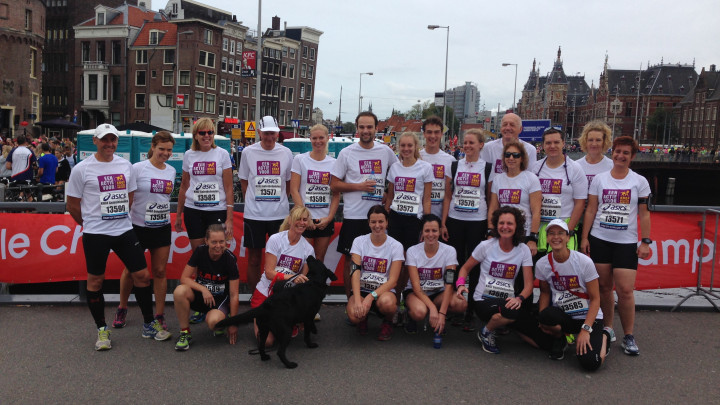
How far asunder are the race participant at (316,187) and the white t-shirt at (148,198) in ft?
4.27

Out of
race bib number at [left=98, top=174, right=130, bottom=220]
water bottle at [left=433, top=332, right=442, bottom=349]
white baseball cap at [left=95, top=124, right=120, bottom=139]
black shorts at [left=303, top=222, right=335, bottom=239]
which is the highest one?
white baseball cap at [left=95, top=124, right=120, bottom=139]

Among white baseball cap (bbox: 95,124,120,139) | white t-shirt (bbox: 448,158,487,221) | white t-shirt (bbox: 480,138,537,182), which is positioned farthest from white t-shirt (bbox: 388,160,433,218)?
white baseball cap (bbox: 95,124,120,139)

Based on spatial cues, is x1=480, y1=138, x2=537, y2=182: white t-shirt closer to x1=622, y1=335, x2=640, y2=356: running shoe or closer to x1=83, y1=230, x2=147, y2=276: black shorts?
x1=622, y1=335, x2=640, y2=356: running shoe

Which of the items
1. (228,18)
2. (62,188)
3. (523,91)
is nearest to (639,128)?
(523,91)

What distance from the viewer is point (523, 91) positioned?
161875mm

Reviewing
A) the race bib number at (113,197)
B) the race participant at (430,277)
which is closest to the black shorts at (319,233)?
A: the race participant at (430,277)

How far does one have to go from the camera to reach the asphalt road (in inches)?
158

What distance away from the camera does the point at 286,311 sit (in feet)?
15.2

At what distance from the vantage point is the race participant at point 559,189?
5348mm

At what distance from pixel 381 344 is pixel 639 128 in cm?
11739

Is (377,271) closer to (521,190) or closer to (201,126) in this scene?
(521,190)

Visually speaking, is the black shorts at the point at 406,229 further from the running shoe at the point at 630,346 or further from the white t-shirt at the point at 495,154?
the running shoe at the point at 630,346

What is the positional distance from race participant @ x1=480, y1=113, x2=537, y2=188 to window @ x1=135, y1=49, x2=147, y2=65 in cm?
5889

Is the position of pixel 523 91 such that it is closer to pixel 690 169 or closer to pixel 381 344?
pixel 690 169
